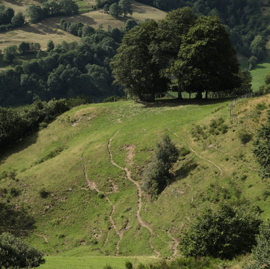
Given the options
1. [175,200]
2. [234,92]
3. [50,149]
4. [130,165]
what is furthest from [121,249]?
[234,92]

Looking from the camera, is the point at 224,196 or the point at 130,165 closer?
the point at 224,196

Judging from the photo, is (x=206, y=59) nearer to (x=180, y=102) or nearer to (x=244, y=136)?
(x=180, y=102)

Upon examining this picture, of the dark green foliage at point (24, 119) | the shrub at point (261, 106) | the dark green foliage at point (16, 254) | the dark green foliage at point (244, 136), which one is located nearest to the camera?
the dark green foliage at point (16, 254)

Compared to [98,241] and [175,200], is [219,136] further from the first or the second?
[98,241]

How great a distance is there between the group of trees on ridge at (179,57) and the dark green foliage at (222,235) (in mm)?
45456

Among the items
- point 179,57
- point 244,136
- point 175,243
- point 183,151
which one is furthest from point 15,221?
point 179,57

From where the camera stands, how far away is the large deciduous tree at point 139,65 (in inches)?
3287

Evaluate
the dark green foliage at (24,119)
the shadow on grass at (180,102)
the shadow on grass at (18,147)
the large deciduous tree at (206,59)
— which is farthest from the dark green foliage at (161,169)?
the dark green foliage at (24,119)

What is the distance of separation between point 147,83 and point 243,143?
37.5m

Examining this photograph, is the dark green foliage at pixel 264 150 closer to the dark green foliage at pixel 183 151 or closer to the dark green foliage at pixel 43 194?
the dark green foliage at pixel 183 151

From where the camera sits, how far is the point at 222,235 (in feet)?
108

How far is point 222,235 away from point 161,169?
2100 cm

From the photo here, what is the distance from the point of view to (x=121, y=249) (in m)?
45.5

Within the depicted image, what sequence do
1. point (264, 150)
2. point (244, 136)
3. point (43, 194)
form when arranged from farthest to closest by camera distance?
point (43, 194)
point (244, 136)
point (264, 150)
